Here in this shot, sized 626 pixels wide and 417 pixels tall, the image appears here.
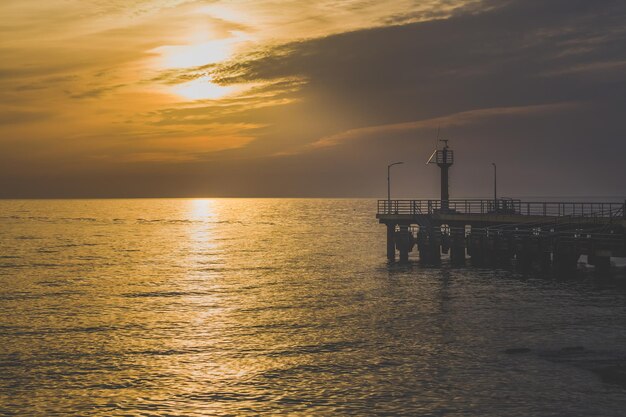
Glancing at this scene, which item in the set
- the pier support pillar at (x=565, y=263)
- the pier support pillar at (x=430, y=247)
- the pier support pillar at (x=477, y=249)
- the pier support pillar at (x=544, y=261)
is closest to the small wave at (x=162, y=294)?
the pier support pillar at (x=477, y=249)

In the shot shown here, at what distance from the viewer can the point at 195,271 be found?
61.6 metres

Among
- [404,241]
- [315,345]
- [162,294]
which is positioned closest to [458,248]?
[404,241]

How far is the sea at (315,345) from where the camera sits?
68.0 ft

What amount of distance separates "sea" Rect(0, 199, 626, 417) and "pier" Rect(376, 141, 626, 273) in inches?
64.3

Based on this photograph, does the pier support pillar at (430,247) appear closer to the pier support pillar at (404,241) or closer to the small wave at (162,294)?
the pier support pillar at (404,241)

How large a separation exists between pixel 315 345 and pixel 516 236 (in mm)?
29266

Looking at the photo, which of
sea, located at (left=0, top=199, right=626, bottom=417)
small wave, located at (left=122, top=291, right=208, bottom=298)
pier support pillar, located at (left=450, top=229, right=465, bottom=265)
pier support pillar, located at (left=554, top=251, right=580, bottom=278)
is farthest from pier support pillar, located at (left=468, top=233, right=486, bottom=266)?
small wave, located at (left=122, top=291, right=208, bottom=298)

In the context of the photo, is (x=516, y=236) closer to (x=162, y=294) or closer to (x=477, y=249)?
(x=477, y=249)

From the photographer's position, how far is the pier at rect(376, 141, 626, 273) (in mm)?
46375

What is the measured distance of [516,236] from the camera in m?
52.8

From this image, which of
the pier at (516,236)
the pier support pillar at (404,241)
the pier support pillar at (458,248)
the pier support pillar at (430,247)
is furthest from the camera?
the pier support pillar at (404,241)

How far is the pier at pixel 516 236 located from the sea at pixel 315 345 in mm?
1632

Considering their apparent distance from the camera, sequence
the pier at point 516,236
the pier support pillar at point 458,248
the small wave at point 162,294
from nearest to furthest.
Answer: the small wave at point 162,294 < the pier at point 516,236 < the pier support pillar at point 458,248

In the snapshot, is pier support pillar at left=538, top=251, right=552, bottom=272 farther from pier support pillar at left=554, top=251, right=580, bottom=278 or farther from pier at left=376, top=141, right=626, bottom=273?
pier support pillar at left=554, top=251, right=580, bottom=278
